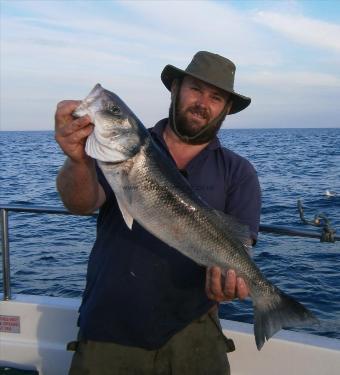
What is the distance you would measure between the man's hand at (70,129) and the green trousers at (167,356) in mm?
1431

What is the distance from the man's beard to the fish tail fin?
1.31m

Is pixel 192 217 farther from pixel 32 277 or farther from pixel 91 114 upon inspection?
pixel 32 277

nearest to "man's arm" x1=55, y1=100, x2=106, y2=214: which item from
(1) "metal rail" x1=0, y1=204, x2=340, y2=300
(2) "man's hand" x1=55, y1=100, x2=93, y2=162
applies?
(2) "man's hand" x1=55, y1=100, x2=93, y2=162

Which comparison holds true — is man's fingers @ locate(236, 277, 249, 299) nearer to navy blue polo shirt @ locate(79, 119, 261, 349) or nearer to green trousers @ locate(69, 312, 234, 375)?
navy blue polo shirt @ locate(79, 119, 261, 349)

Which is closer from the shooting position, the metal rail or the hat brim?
the hat brim

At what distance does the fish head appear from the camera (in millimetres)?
3248

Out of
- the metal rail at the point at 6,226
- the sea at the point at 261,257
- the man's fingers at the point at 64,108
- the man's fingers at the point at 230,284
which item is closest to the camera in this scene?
the man's fingers at the point at 64,108

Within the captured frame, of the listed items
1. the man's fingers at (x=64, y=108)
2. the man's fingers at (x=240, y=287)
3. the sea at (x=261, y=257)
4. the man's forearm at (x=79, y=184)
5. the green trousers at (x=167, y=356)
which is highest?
the man's fingers at (x=64, y=108)

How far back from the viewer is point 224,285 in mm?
3396

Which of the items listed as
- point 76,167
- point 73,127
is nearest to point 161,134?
point 76,167

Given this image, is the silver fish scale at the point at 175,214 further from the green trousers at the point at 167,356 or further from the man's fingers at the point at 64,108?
the green trousers at the point at 167,356

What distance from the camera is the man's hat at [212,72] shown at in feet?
12.9

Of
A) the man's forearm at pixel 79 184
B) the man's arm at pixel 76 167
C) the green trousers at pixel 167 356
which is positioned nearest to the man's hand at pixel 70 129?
the man's arm at pixel 76 167

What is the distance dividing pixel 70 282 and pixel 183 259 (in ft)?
23.6
